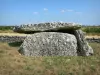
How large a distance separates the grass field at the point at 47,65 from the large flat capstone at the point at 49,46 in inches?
38.8

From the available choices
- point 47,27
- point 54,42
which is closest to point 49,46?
point 54,42

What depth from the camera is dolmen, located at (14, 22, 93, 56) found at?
15539mm

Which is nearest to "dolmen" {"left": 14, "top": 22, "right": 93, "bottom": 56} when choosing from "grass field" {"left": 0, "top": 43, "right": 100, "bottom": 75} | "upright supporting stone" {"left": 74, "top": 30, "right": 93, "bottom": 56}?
"upright supporting stone" {"left": 74, "top": 30, "right": 93, "bottom": 56}

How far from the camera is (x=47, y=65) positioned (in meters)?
12.9

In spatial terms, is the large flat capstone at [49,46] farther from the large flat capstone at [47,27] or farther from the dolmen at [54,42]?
the large flat capstone at [47,27]

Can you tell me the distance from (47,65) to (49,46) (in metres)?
2.85

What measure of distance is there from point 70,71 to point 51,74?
1.02 meters

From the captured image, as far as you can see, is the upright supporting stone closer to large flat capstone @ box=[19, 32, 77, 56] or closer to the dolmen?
the dolmen

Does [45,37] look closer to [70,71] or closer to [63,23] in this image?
[63,23]

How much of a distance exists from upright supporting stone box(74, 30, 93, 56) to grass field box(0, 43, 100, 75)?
34.6 inches

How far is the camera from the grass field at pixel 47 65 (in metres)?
12.2

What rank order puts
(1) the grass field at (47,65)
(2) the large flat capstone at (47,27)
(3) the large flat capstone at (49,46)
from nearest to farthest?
(1) the grass field at (47,65), (3) the large flat capstone at (49,46), (2) the large flat capstone at (47,27)

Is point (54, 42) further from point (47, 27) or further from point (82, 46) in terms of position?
point (82, 46)

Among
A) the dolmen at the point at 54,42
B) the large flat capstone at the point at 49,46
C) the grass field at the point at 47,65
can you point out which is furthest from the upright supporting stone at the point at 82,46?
the grass field at the point at 47,65
